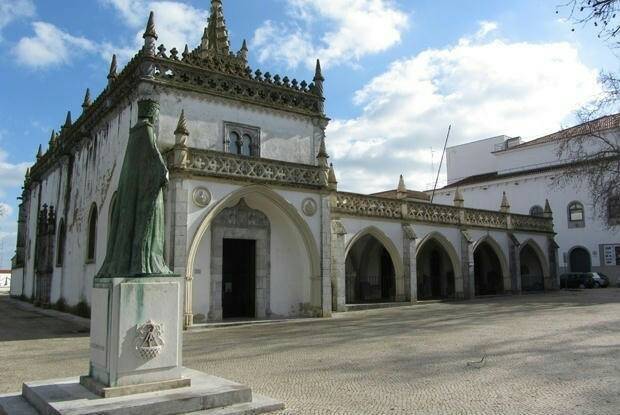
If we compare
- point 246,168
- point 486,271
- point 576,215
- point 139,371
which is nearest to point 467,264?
point 486,271

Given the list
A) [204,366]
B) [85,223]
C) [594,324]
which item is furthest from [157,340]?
[85,223]

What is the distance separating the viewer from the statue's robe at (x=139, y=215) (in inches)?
254

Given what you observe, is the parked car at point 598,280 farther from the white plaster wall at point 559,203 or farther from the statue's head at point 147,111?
the statue's head at point 147,111

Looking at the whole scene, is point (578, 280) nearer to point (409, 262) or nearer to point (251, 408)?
point (409, 262)

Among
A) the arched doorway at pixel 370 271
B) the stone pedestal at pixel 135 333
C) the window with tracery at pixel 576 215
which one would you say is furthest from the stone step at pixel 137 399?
the window with tracery at pixel 576 215

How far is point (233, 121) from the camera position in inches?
747

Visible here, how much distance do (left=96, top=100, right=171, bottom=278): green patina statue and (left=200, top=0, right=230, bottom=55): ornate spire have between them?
18.7 meters

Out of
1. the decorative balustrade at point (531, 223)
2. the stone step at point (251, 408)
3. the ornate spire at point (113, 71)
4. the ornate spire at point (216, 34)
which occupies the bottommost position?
the stone step at point (251, 408)

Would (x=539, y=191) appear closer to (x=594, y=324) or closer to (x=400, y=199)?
(x=400, y=199)

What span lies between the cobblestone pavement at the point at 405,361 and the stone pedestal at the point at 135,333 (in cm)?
146

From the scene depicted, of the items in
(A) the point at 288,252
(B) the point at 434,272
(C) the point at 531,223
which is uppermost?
(C) the point at 531,223

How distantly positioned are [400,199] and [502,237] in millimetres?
8606

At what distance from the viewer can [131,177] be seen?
6.76 metres

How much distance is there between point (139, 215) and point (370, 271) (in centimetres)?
2189
